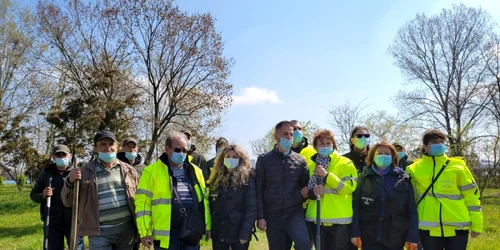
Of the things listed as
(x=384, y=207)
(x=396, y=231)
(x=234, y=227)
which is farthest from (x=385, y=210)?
(x=234, y=227)

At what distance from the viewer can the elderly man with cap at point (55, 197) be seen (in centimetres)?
630

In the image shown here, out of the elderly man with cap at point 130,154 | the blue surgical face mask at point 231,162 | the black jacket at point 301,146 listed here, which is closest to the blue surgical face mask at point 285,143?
the blue surgical face mask at point 231,162

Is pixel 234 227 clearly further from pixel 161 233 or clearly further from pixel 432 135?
pixel 432 135

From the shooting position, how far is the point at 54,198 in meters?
6.53

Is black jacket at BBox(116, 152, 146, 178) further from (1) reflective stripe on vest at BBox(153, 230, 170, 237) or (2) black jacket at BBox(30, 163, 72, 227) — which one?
(1) reflective stripe on vest at BBox(153, 230, 170, 237)

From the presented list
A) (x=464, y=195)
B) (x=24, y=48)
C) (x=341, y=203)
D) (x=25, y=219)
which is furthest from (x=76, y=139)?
(x=24, y=48)

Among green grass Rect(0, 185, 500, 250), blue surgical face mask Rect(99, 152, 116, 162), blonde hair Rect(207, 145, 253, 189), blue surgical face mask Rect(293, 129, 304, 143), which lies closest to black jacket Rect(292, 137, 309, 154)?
blue surgical face mask Rect(293, 129, 304, 143)

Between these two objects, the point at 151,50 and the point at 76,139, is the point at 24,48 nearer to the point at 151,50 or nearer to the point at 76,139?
the point at 151,50

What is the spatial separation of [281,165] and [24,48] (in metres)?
26.8

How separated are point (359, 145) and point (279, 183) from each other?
5.55 ft

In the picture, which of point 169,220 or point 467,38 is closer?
point 169,220

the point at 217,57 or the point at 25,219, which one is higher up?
the point at 217,57

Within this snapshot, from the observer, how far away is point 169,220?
174 inches

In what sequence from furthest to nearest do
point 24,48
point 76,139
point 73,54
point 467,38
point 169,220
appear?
point 467,38 → point 24,48 → point 73,54 → point 76,139 → point 169,220
